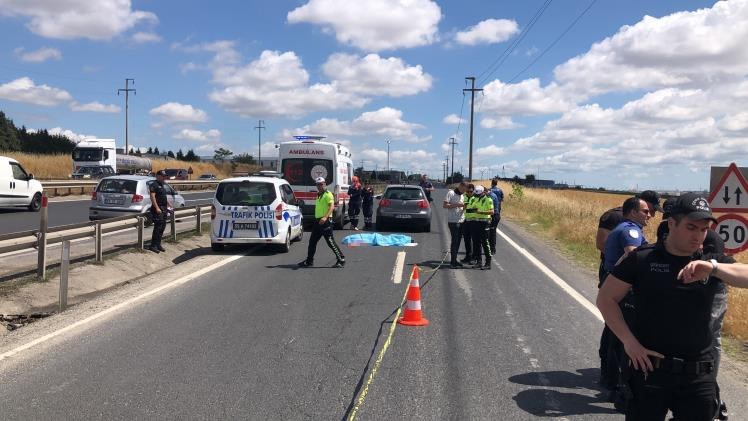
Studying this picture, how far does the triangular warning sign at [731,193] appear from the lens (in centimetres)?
799

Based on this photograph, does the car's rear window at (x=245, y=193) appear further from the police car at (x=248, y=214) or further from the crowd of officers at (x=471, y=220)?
the crowd of officers at (x=471, y=220)

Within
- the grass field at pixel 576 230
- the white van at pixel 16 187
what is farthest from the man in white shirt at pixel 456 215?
the white van at pixel 16 187

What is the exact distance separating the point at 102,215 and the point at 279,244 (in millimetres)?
7649

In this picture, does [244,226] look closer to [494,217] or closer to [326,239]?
[326,239]

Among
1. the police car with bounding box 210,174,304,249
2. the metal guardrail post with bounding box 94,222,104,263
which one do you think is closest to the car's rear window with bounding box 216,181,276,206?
the police car with bounding box 210,174,304,249

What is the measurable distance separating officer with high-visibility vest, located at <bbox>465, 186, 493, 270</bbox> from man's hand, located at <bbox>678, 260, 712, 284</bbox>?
9586 millimetres

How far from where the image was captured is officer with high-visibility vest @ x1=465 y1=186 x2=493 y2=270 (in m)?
12.5

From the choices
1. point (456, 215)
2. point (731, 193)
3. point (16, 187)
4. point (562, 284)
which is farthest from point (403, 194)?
point (16, 187)

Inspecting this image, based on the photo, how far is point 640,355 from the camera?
9.88 feet

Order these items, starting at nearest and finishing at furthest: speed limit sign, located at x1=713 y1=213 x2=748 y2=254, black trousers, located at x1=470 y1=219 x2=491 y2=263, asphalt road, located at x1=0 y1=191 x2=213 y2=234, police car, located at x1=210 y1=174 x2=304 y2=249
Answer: speed limit sign, located at x1=713 y1=213 x2=748 y2=254 → black trousers, located at x1=470 y1=219 x2=491 y2=263 → police car, located at x1=210 y1=174 x2=304 y2=249 → asphalt road, located at x1=0 y1=191 x2=213 y2=234

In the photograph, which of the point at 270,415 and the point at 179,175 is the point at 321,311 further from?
the point at 179,175

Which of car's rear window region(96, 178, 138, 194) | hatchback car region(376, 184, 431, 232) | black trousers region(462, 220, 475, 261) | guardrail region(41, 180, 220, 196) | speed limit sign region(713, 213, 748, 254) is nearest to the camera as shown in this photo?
speed limit sign region(713, 213, 748, 254)

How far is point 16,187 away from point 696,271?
978 inches

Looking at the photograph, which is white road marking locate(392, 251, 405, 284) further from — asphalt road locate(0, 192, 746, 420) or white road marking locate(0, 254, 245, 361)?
white road marking locate(0, 254, 245, 361)
